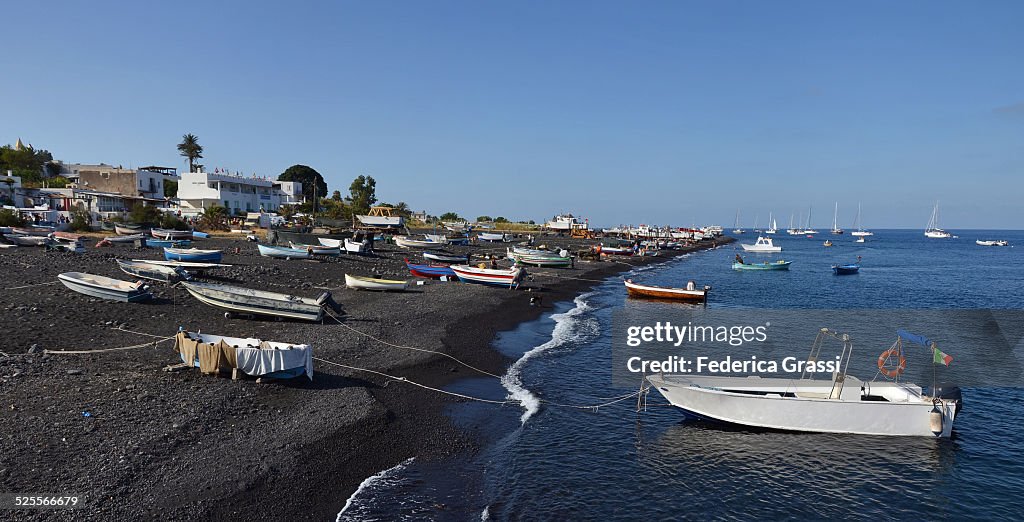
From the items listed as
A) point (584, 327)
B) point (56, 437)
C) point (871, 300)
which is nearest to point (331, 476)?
point (56, 437)

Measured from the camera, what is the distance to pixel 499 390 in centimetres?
1955

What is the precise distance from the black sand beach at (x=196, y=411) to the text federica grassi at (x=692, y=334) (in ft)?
26.7

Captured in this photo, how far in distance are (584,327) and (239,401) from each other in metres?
19.9

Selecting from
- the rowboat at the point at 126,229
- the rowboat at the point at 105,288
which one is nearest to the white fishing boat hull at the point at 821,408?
the rowboat at the point at 105,288

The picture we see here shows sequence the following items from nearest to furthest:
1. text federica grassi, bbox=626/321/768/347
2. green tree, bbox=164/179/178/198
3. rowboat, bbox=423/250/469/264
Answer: text federica grassi, bbox=626/321/768/347, rowboat, bbox=423/250/469/264, green tree, bbox=164/179/178/198

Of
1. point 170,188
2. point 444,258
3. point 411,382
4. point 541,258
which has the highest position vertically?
point 170,188

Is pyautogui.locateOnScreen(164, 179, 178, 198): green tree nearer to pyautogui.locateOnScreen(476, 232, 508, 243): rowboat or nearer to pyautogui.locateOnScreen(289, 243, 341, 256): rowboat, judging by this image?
pyautogui.locateOnScreen(476, 232, 508, 243): rowboat

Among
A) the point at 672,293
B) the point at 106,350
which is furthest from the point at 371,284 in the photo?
the point at 672,293

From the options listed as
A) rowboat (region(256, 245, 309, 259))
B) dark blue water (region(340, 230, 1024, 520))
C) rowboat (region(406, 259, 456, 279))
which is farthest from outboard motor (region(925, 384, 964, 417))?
rowboat (region(256, 245, 309, 259))

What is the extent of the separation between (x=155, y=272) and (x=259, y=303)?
34.1 feet

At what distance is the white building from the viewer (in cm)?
8081

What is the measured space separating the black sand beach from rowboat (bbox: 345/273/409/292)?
790 centimetres

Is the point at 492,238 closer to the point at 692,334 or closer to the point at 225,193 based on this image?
the point at 225,193

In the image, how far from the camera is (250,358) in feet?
53.9
